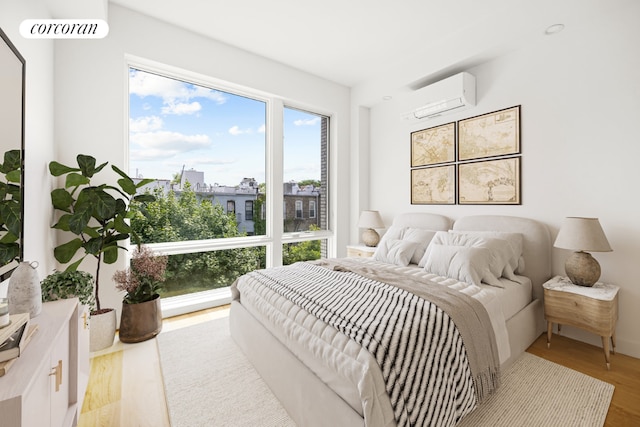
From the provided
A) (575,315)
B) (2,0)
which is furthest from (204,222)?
(575,315)

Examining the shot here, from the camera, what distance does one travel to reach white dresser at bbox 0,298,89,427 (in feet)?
2.85

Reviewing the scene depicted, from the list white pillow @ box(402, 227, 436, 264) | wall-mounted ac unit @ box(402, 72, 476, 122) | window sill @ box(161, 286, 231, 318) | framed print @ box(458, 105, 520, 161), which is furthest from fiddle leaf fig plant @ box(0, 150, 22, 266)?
framed print @ box(458, 105, 520, 161)

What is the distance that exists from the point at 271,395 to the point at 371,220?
2.59 metres

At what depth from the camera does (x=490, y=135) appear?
3082 millimetres

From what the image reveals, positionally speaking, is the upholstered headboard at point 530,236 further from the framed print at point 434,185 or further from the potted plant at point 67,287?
Result: the potted plant at point 67,287

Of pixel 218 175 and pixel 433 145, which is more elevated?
pixel 433 145

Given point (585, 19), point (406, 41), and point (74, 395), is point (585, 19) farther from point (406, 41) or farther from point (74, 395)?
point (74, 395)

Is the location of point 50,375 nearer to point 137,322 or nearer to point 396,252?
point 137,322

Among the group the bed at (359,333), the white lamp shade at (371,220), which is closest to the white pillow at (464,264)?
the bed at (359,333)

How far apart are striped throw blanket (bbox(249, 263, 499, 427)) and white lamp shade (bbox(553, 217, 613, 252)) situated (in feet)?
3.80

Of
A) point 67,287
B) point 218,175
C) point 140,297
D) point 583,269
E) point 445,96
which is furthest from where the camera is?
point 218,175

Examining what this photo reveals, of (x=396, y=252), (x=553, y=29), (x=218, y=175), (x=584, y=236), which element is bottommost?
(x=396, y=252)

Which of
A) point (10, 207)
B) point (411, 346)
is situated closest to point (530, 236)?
point (411, 346)

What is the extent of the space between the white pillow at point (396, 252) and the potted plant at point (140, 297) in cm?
219
